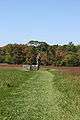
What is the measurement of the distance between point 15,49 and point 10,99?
83.9 meters

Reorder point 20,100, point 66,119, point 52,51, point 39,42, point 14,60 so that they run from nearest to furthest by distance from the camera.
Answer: point 66,119
point 20,100
point 14,60
point 52,51
point 39,42

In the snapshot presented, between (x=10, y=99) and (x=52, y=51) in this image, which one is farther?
→ (x=52, y=51)

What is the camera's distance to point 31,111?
12914 mm

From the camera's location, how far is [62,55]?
99.2 m

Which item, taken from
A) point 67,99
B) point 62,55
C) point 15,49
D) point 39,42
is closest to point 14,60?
point 15,49

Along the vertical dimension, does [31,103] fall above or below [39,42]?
below

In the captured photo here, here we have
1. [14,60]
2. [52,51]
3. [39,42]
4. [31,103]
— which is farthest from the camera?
[39,42]

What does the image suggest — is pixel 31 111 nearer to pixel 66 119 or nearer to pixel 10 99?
pixel 66 119

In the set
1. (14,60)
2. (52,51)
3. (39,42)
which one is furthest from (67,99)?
(39,42)

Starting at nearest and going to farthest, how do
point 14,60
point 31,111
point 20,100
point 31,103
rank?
point 31,111, point 31,103, point 20,100, point 14,60

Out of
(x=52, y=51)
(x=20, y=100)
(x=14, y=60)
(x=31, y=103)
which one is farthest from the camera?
(x=52, y=51)

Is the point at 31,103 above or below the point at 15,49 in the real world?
below

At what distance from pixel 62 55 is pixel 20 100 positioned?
83387 mm

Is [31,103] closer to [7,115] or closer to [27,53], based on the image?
[7,115]
